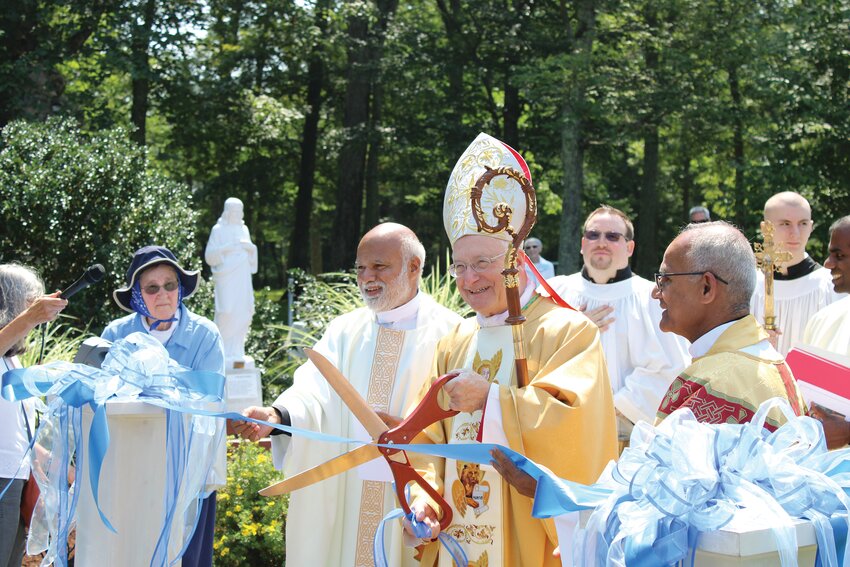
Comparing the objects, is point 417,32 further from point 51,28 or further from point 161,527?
point 161,527

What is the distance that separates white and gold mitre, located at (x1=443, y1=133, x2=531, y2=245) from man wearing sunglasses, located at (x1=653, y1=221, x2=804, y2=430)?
94 centimetres

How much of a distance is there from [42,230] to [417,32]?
1347 cm

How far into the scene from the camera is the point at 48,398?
14.0 ft

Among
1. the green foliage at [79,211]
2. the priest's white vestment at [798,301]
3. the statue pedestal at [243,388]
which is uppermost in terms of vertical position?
the green foliage at [79,211]

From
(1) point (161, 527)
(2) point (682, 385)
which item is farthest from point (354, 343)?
(2) point (682, 385)

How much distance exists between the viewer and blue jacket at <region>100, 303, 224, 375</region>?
5.43m

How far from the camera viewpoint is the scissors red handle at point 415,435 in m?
3.81

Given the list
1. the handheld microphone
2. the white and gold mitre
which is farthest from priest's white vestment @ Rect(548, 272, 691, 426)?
the handheld microphone

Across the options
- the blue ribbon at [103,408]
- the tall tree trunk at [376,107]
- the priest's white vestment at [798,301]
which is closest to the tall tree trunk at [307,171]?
the tall tree trunk at [376,107]

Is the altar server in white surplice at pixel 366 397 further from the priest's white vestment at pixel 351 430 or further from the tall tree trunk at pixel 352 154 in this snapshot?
the tall tree trunk at pixel 352 154

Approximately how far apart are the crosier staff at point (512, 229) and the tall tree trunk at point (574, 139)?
16483 millimetres

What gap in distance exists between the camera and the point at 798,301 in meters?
7.04

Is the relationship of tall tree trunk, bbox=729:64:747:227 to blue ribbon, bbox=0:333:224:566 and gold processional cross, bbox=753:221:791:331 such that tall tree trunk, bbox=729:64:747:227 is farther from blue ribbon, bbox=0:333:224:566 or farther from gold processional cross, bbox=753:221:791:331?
blue ribbon, bbox=0:333:224:566

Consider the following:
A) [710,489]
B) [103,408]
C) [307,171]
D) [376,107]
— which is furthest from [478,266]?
[307,171]
